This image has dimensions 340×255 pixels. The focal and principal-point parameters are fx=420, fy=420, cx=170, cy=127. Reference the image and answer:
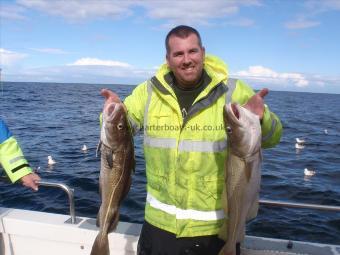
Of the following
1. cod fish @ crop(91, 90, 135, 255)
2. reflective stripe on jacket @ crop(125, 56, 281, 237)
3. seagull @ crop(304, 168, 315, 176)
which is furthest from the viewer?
seagull @ crop(304, 168, 315, 176)

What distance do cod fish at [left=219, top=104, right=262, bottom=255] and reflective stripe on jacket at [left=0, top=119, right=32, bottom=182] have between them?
2.23 m

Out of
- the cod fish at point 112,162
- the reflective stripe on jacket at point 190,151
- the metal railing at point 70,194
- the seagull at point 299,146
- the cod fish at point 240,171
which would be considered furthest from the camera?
the seagull at point 299,146

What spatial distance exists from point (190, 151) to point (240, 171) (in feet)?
1.75

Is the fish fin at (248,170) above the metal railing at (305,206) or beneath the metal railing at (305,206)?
above

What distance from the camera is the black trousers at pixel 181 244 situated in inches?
151

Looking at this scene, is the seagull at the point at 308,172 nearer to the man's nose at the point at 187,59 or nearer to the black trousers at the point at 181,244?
the black trousers at the point at 181,244

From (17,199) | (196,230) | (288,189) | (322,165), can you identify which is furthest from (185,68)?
(322,165)

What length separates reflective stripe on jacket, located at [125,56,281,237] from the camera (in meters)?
3.71

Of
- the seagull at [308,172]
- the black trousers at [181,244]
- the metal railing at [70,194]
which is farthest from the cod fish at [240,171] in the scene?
the seagull at [308,172]

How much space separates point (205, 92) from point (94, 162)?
515 inches

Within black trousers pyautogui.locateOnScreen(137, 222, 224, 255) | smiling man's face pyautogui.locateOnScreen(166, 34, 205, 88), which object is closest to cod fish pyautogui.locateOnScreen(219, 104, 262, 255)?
black trousers pyautogui.locateOnScreen(137, 222, 224, 255)

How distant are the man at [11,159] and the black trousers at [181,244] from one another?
60.5 inches

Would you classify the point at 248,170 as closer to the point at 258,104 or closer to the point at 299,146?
the point at 258,104

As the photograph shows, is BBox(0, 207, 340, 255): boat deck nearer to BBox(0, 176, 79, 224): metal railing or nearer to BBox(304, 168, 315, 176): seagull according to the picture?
BBox(0, 176, 79, 224): metal railing
